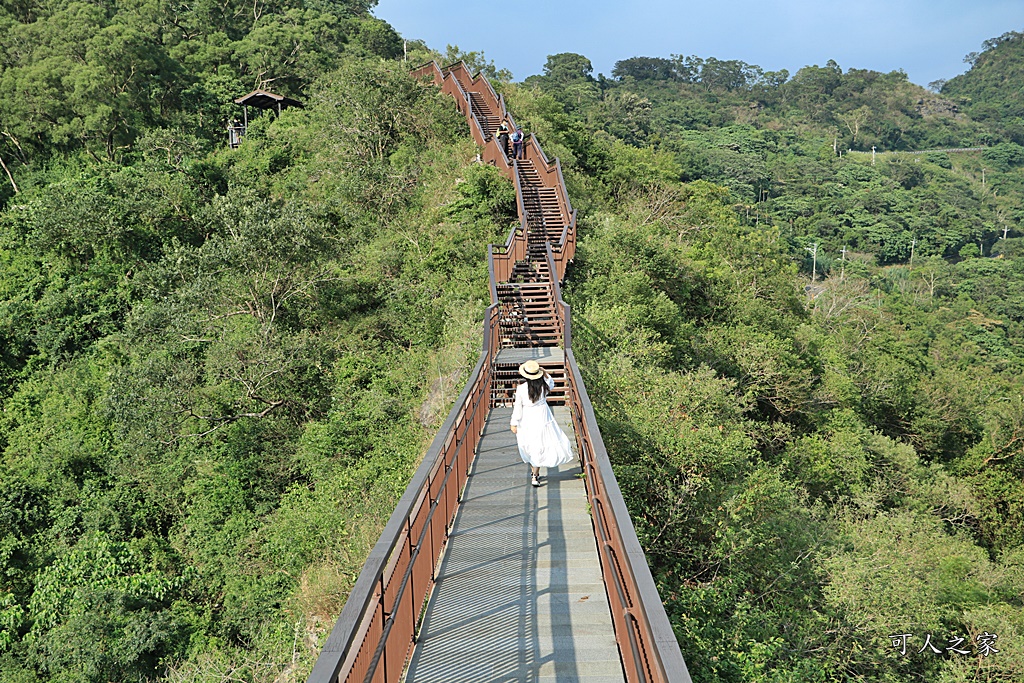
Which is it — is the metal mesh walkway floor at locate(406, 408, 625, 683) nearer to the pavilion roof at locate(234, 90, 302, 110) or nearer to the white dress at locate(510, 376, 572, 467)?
the white dress at locate(510, 376, 572, 467)

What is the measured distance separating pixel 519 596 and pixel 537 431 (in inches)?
104

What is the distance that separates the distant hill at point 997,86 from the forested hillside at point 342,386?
13957cm

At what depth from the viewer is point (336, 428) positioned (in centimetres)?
1670

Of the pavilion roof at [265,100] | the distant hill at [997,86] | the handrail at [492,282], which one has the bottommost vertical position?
the handrail at [492,282]

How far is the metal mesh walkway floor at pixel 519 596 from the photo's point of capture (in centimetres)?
528

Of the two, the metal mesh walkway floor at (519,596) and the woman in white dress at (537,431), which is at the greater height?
the woman in white dress at (537,431)

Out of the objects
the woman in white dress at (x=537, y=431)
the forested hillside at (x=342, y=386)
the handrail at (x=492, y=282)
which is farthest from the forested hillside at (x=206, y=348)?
the woman in white dress at (x=537, y=431)

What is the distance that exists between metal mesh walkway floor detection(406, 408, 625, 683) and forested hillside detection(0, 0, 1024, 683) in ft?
9.51

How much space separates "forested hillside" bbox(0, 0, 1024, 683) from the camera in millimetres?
12945

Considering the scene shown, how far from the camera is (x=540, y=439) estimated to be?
8.66 m

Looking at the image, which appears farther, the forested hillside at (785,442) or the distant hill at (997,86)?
the distant hill at (997,86)

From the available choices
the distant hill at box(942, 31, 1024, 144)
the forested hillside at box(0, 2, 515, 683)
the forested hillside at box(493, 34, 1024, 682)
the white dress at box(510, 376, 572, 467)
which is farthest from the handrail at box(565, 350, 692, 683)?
the distant hill at box(942, 31, 1024, 144)

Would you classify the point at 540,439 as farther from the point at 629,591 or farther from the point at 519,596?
the point at 629,591

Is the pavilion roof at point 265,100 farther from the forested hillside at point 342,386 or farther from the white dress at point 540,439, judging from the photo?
the white dress at point 540,439
